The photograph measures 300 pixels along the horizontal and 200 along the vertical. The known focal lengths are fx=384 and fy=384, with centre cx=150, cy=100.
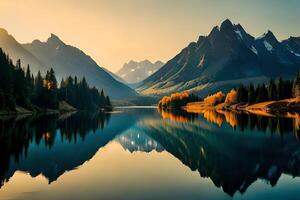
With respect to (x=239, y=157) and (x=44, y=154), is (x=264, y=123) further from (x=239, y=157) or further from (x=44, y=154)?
(x=44, y=154)

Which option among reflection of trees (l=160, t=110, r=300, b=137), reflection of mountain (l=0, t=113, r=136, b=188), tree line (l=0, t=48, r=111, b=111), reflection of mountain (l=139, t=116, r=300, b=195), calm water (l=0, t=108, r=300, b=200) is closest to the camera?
calm water (l=0, t=108, r=300, b=200)

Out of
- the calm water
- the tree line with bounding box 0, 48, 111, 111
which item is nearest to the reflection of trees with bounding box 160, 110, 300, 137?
the calm water

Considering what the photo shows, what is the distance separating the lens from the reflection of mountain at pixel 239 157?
35344 mm

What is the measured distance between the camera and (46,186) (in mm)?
31578

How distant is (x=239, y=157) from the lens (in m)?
47.3

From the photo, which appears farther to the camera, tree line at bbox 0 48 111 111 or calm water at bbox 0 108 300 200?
tree line at bbox 0 48 111 111

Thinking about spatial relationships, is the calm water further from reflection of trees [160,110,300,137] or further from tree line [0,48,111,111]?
tree line [0,48,111,111]

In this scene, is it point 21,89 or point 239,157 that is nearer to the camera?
point 239,157

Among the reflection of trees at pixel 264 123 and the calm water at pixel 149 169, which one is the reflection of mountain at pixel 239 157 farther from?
the reflection of trees at pixel 264 123

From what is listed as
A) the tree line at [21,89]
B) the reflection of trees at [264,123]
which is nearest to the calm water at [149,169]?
the reflection of trees at [264,123]

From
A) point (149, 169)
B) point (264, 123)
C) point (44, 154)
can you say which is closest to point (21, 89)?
point (264, 123)

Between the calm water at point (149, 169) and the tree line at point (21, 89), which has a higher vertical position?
the tree line at point (21, 89)

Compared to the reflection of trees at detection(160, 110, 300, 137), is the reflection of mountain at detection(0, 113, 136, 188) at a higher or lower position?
lower

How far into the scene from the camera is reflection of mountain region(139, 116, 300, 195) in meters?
35.3
